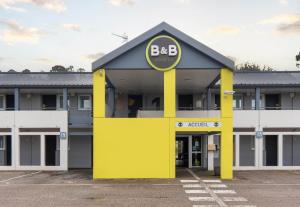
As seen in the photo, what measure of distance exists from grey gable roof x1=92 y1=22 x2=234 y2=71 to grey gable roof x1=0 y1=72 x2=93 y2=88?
21.4 ft

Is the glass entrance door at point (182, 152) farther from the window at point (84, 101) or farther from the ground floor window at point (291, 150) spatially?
the window at point (84, 101)

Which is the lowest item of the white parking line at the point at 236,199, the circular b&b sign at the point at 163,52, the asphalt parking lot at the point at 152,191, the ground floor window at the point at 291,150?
the asphalt parking lot at the point at 152,191

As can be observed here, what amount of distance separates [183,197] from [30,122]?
13621 millimetres

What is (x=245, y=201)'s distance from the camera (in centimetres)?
1530

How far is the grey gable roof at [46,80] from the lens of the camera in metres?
27.1

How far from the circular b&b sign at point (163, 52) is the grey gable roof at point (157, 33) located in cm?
35

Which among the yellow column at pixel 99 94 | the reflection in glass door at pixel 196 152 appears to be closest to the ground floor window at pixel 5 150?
the yellow column at pixel 99 94

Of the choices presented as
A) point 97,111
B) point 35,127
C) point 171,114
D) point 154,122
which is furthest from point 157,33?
point 35,127

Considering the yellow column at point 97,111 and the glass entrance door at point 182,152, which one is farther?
the glass entrance door at point 182,152

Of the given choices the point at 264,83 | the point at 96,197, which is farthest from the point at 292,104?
the point at 96,197

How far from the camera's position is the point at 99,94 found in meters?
21.4

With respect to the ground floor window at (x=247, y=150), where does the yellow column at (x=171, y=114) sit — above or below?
above

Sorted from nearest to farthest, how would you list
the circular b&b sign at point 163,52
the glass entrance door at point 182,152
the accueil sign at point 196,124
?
the accueil sign at point 196,124 → the circular b&b sign at point 163,52 → the glass entrance door at point 182,152

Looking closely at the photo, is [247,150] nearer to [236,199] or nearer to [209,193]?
[209,193]
